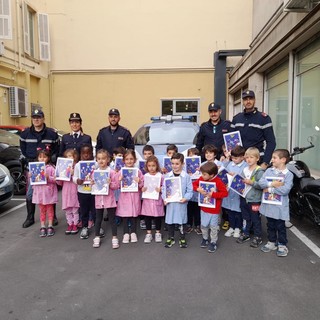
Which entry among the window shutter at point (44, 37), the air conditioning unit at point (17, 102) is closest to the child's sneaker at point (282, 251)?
the air conditioning unit at point (17, 102)

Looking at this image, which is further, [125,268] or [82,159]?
[82,159]

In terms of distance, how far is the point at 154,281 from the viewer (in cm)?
348

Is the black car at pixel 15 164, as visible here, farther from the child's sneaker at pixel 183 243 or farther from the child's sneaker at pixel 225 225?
the child's sneaker at pixel 225 225

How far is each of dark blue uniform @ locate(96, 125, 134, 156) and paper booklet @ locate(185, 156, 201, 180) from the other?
3.50ft

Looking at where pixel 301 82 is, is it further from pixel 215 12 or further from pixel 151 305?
pixel 215 12

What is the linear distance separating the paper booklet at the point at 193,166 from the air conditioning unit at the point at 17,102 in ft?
30.8

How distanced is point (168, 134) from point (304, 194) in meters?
3.27

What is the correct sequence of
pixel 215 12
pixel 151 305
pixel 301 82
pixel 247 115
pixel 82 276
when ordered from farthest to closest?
pixel 215 12, pixel 301 82, pixel 247 115, pixel 82 276, pixel 151 305

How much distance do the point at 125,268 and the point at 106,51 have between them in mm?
13133

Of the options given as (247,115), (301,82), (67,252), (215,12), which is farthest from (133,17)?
(67,252)

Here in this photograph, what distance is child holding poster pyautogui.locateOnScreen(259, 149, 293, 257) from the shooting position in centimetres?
405

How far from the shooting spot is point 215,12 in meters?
14.8

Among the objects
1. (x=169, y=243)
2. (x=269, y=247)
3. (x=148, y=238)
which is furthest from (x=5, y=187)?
(x=269, y=247)

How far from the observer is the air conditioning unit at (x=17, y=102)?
12234mm
